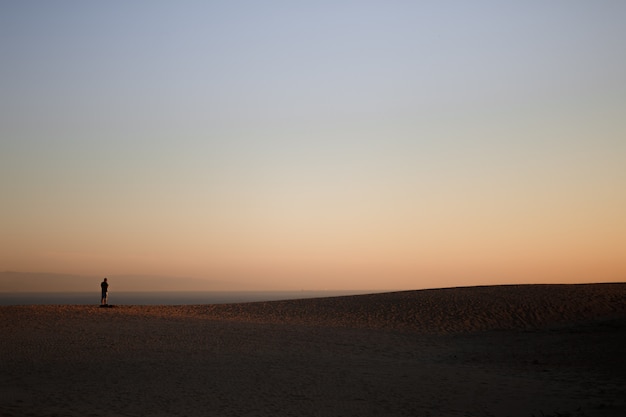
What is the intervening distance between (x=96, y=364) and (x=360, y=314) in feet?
54.5

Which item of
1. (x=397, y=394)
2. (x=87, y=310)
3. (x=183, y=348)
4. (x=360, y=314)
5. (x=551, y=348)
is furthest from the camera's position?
(x=360, y=314)

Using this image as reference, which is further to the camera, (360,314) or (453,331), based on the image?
(360,314)

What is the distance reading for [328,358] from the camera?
828 inches

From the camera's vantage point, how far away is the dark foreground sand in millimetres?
15203

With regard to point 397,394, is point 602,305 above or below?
above

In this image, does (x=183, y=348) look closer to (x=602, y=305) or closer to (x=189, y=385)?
(x=189, y=385)

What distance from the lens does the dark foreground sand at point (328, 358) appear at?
15203mm

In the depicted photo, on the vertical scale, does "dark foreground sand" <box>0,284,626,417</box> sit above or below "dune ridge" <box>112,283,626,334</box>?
below

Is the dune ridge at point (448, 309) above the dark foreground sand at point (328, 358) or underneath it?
above

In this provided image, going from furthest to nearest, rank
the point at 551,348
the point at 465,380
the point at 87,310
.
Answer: the point at 87,310 → the point at 551,348 → the point at 465,380

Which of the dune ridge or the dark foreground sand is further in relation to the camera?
the dune ridge

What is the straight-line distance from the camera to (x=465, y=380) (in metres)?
18.0

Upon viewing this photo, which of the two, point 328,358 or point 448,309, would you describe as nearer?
point 328,358

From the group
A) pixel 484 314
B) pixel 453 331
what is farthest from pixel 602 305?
pixel 453 331
